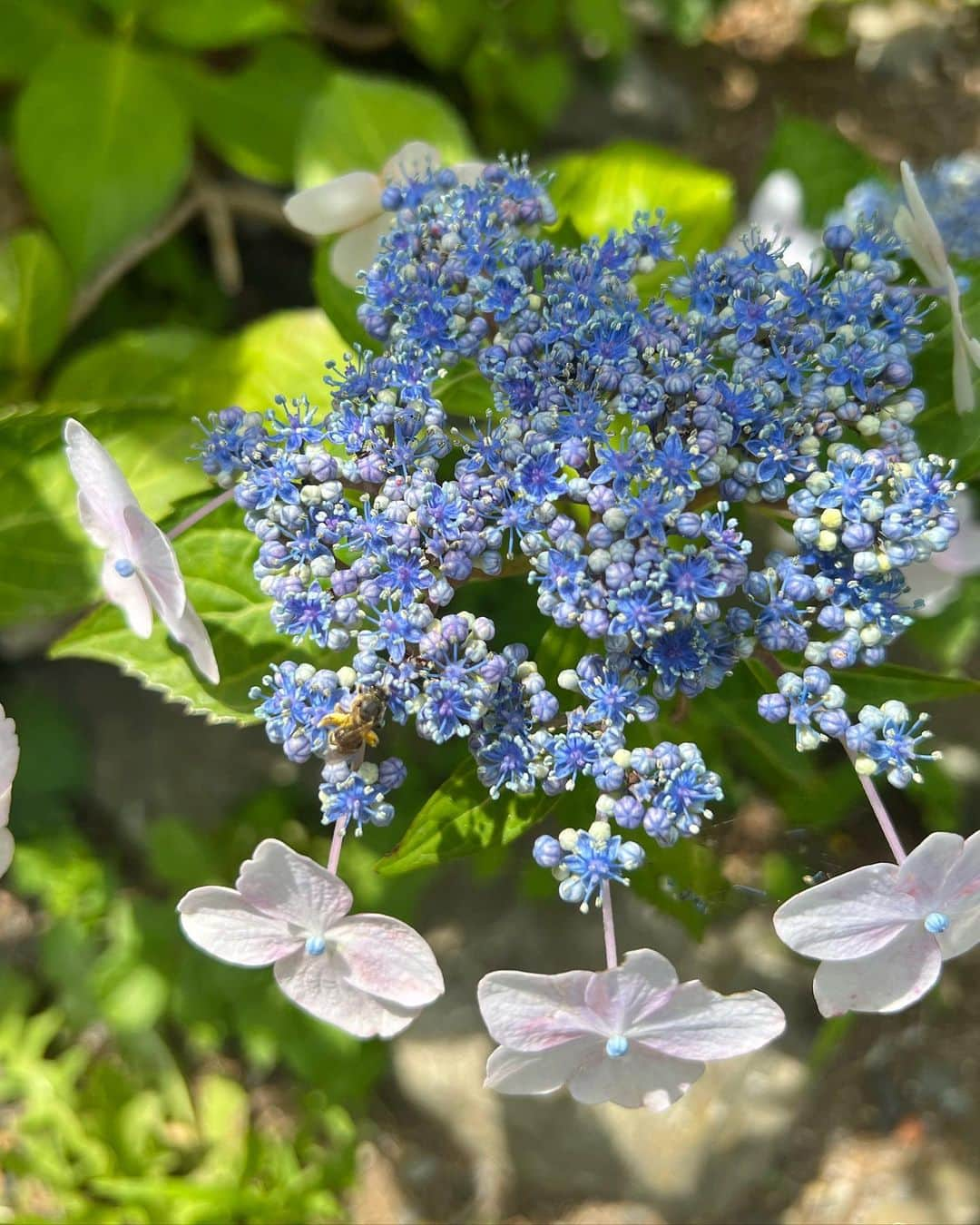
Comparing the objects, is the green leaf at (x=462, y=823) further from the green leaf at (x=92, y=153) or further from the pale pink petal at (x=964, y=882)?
the green leaf at (x=92, y=153)

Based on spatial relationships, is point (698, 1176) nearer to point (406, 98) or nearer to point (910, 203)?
point (910, 203)

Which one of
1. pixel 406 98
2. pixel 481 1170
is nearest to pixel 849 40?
pixel 406 98

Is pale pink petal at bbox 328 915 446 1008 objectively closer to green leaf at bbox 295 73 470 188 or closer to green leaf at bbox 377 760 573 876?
green leaf at bbox 377 760 573 876

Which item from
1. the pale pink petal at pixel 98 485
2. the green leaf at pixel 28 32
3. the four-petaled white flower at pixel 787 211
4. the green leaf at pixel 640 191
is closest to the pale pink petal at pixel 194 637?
the pale pink petal at pixel 98 485

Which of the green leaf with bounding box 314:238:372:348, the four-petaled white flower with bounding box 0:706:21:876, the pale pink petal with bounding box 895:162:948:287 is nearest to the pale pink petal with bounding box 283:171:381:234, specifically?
the green leaf with bounding box 314:238:372:348

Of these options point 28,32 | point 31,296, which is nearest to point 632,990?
point 31,296

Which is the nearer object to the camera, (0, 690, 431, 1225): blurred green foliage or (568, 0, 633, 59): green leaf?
(0, 690, 431, 1225): blurred green foliage
